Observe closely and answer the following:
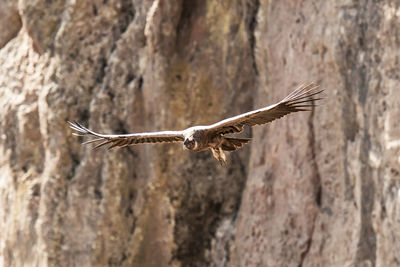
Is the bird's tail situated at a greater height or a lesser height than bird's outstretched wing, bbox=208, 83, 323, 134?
lesser

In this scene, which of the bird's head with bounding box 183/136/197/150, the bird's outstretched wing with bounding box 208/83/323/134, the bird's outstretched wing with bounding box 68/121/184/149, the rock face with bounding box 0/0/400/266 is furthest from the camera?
the rock face with bounding box 0/0/400/266

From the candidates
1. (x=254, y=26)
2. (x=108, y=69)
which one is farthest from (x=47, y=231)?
(x=254, y=26)

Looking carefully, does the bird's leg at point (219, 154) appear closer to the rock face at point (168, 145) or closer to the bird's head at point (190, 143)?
the bird's head at point (190, 143)

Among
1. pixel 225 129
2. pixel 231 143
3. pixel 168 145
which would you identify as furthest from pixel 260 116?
pixel 168 145

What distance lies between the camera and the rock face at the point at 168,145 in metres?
9.81

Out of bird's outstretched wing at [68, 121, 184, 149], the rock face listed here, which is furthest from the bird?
the rock face

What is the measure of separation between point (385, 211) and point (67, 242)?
4320 mm

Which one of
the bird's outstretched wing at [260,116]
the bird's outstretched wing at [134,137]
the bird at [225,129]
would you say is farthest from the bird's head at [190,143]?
the bird's outstretched wing at [134,137]

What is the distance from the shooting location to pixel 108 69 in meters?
11.4

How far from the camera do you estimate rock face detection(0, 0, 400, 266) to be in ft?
32.2

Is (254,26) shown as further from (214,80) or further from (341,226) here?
(341,226)

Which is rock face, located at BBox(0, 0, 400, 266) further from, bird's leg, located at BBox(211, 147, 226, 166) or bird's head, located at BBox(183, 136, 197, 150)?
bird's head, located at BBox(183, 136, 197, 150)

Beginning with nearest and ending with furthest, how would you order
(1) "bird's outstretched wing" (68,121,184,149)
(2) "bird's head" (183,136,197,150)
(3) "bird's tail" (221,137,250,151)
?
(2) "bird's head" (183,136,197,150), (3) "bird's tail" (221,137,250,151), (1) "bird's outstretched wing" (68,121,184,149)

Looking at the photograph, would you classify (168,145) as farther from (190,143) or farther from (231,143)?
(190,143)
